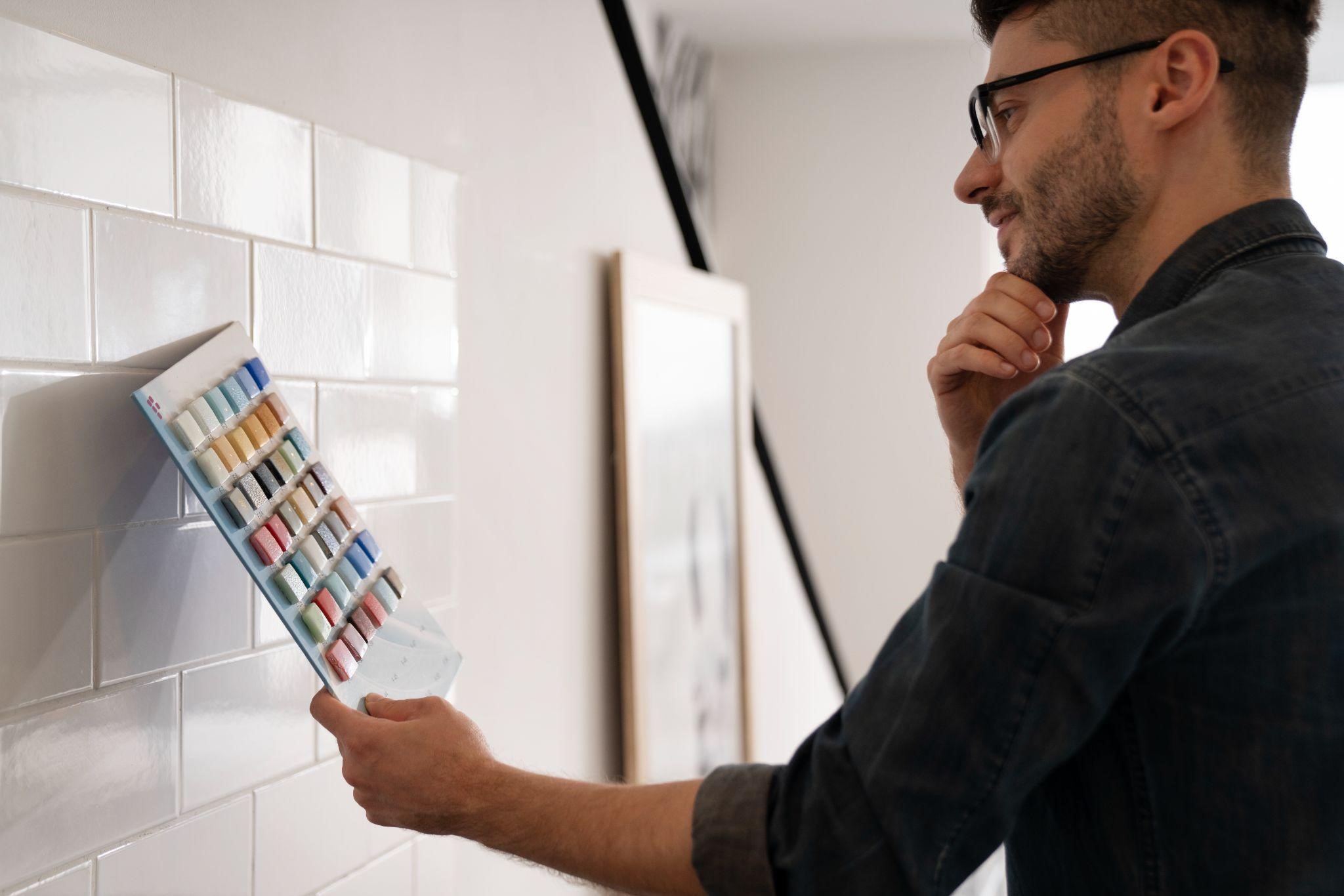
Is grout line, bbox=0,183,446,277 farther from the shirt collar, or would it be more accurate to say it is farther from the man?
the shirt collar

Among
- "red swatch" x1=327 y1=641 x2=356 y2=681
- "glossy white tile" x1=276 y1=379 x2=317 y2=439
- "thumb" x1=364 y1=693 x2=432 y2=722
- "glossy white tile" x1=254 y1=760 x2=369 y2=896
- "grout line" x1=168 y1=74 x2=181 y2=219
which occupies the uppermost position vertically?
"grout line" x1=168 y1=74 x2=181 y2=219

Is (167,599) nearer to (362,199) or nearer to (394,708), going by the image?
(394,708)

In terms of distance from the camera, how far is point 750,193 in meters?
3.14

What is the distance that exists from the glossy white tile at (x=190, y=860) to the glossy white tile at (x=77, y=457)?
0.77 feet

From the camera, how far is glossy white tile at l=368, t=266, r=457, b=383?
41.2 inches

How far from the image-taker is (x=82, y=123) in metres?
0.74

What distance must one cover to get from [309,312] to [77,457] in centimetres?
27

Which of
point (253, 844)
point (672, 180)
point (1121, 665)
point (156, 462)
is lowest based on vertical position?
point (253, 844)

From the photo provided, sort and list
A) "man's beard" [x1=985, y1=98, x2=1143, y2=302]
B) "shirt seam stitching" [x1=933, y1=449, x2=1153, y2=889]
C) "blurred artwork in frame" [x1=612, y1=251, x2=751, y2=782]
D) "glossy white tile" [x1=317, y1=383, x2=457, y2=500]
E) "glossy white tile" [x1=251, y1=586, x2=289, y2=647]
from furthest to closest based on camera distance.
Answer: "blurred artwork in frame" [x1=612, y1=251, x2=751, y2=782], "glossy white tile" [x1=317, y1=383, x2=457, y2=500], "glossy white tile" [x1=251, y1=586, x2=289, y2=647], "man's beard" [x1=985, y1=98, x2=1143, y2=302], "shirt seam stitching" [x1=933, y1=449, x2=1153, y2=889]

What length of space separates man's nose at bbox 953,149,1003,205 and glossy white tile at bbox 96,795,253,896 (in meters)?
0.77

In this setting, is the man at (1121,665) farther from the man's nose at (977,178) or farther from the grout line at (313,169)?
the grout line at (313,169)

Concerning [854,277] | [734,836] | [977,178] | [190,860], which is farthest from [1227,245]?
[854,277]

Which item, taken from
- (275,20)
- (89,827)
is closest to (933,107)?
(275,20)

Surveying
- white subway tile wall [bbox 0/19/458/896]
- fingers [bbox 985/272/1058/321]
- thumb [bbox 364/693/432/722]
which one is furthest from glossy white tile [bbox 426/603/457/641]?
fingers [bbox 985/272/1058/321]
